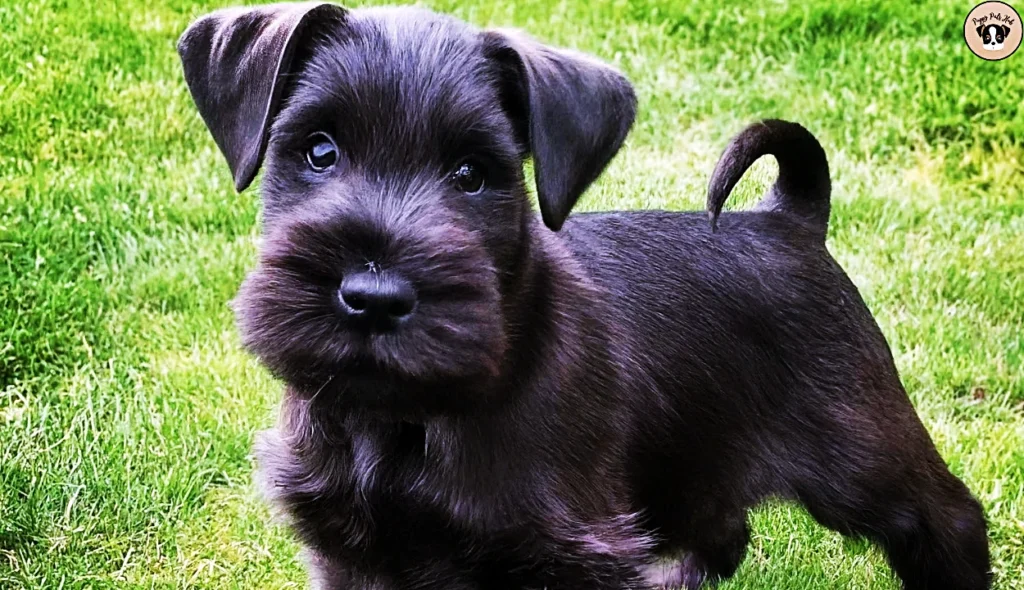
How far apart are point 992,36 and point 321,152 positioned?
19.5 ft

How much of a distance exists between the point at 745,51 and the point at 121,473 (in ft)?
17.9

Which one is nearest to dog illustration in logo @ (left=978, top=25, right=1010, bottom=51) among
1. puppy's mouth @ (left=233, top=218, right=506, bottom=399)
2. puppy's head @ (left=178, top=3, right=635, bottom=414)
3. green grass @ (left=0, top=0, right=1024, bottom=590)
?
green grass @ (left=0, top=0, right=1024, bottom=590)

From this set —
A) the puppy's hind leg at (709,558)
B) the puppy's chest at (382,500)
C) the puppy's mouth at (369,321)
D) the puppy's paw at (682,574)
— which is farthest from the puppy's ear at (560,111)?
the puppy's paw at (682,574)

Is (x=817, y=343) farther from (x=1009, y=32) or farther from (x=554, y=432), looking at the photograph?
(x=1009, y=32)

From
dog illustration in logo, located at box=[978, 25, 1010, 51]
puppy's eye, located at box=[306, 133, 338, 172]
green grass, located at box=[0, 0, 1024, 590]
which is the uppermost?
puppy's eye, located at box=[306, 133, 338, 172]

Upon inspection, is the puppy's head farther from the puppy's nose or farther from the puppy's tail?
Result: the puppy's tail

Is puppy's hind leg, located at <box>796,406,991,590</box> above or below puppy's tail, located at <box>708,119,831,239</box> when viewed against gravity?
below

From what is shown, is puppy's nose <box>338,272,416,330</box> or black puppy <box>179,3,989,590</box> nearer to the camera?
puppy's nose <box>338,272,416,330</box>

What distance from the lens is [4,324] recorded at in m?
4.65

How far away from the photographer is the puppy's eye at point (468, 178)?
2.70 metres

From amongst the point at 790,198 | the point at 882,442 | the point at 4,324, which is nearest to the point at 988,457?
the point at 882,442

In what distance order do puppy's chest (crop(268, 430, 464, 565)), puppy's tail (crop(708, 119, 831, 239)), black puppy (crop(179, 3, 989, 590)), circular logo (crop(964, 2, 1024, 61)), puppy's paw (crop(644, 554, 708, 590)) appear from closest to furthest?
black puppy (crop(179, 3, 989, 590)), puppy's chest (crop(268, 430, 464, 565)), puppy's tail (crop(708, 119, 831, 239)), puppy's paw (crop(644, 554, 708, 590)), circular logo (crop(964, 2, 1024, 61))

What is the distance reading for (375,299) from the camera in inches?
92.2

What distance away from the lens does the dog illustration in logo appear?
734 centimetres
